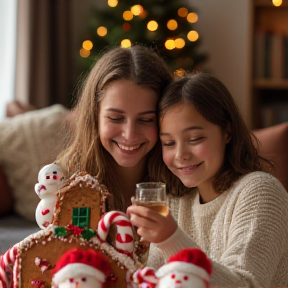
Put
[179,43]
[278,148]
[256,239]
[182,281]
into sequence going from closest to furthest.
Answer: [182,281] → [256,239] → [278,148] → [179,43]

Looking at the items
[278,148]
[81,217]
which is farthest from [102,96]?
[278,148]

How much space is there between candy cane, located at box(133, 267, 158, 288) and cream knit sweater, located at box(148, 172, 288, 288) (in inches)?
4.5

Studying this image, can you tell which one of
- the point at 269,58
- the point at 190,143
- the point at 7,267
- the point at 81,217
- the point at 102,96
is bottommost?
the point at 7,267

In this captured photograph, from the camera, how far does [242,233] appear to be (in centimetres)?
149

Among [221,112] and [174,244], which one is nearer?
[174,244]

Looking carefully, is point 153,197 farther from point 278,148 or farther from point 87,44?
point 87,44

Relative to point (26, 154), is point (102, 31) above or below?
above

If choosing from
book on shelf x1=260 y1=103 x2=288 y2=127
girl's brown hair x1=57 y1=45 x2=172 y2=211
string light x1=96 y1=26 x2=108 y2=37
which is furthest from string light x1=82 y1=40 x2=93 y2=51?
girl's brown hair x1=57 y1=45 x2=172 y2=211

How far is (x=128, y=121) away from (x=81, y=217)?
454 mm

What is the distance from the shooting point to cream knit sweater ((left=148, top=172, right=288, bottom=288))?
4.48 feet

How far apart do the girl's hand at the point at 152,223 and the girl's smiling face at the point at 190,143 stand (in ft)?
1.14

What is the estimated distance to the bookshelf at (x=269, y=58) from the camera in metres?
4.39

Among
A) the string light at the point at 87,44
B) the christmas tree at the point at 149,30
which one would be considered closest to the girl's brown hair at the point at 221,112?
the christmas tree at the point at 149,30

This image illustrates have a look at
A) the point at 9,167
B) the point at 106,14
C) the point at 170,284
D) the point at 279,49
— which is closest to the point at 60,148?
the point at 9,167
